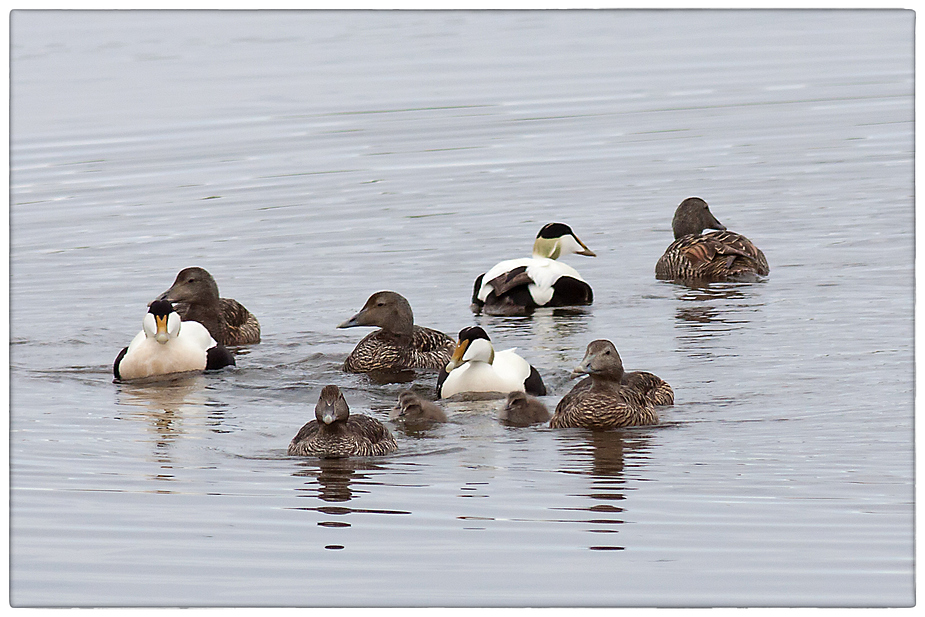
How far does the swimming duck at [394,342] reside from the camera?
45.4ft

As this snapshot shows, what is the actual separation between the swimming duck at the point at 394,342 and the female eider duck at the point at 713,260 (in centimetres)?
375

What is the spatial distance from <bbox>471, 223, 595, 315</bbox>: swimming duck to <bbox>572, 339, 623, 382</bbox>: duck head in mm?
4433

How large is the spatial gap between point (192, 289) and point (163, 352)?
152 centimetres

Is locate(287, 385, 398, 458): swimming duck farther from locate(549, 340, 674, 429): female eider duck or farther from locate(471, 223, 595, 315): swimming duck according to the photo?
locate(471, 223, 595, 315): swimming duck

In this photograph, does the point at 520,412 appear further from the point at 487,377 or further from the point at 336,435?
the point at 336,435

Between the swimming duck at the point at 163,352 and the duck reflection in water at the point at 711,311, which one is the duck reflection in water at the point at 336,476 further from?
the duck reflection in water at the point at 711,311

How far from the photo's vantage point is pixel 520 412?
38.4 feet

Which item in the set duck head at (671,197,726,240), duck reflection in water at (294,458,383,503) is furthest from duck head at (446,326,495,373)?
duck head at (671,197,726,240)

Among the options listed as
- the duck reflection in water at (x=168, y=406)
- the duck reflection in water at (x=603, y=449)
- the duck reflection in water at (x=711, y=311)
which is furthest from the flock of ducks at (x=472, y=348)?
the duck reflection in water at (x=711, y=311)

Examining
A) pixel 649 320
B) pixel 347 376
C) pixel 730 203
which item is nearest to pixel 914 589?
pixel 347 376

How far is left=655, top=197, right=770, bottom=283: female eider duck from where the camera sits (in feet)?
55.7

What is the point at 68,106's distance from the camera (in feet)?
55.2

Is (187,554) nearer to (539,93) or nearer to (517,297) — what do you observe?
(517,297)

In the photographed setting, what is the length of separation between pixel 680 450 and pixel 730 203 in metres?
10.6
